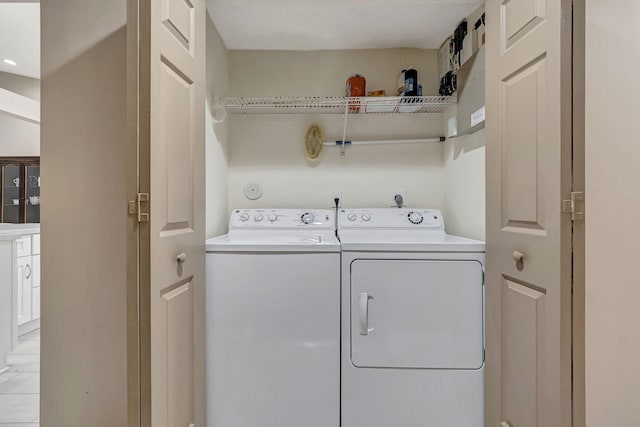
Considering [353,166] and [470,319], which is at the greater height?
[353,166]

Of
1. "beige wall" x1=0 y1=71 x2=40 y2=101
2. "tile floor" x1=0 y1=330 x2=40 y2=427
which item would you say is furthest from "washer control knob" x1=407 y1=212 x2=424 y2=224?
"beige wall" x1=0 y1=71 x2=40 y2=101

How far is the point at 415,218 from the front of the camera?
199 centimetres

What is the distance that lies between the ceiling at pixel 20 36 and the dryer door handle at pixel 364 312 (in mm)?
3035

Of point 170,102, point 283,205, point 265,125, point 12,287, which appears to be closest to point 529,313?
point 170,102

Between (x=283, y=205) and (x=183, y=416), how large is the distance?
1.34m

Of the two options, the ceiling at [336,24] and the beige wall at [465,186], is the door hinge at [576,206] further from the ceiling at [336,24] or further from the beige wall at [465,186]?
the ceiling at [336,24]

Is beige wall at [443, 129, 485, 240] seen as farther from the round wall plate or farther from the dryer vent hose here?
the round wall plate

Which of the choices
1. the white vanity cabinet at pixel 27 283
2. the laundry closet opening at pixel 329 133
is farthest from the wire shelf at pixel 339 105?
the white vanity cabinet at pixel 27 283

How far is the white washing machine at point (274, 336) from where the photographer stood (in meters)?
1.40

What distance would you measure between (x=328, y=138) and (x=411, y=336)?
1.39 metres

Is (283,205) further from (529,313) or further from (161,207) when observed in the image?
(529,313)

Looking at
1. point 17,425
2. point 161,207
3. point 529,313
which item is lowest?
point 17,425

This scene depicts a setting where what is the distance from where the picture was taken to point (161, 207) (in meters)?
0.97

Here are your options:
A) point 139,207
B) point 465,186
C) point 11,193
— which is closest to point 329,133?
point 465,186
